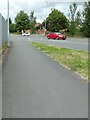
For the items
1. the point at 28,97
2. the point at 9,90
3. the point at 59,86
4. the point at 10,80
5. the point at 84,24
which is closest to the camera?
the point at 28,97

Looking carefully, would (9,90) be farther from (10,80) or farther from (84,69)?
(84,69)

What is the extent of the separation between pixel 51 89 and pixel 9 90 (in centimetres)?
112

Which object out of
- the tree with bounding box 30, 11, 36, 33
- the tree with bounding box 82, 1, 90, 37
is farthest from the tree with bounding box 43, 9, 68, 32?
the tree with bounding box 82, 1, 90, 37

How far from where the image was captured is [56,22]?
109 metres

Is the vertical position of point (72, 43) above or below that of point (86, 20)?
below

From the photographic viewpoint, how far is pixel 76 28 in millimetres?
91438

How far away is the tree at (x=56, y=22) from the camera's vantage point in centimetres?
10862

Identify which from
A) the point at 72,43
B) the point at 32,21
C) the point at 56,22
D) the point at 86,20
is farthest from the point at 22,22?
the point at 72,43

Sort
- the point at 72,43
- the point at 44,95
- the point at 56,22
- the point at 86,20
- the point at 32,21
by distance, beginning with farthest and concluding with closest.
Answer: the point at 32,21 < the point at 56,22 < the point at 86,20 < the point at 72,43 < the point at 44,95

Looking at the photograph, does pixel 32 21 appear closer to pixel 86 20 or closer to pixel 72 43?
pixel 86 20

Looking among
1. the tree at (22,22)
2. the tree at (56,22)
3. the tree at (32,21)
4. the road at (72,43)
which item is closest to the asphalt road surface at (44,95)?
the road at (72,43)

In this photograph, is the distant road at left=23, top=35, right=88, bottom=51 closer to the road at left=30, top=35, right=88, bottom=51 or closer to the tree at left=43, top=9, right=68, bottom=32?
the road at left=30, top=35, right=88, bottom=51

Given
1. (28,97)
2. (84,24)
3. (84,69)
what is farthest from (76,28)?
(28,97)

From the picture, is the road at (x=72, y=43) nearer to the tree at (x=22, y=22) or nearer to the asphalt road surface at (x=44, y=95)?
the asphalt road surface at (x=44, y=95)
